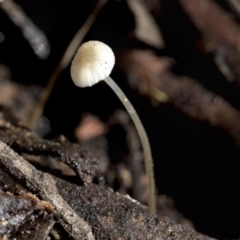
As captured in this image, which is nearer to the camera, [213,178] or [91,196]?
[91,196]

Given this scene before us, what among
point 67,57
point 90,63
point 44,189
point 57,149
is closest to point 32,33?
point 67,57

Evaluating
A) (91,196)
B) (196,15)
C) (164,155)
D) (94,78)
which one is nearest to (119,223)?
(91,196)

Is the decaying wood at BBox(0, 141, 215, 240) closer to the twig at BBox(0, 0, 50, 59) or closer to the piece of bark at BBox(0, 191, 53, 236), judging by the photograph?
the piece of bark at BBox(0, 191, 53, 236)

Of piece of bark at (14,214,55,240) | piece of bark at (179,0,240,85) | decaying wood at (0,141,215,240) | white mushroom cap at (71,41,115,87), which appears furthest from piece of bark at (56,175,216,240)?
piece of bark at (179,0,240,85)

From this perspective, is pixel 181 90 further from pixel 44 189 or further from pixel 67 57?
pixel 44 189

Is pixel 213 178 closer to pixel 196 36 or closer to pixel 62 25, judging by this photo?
pixel 196 36

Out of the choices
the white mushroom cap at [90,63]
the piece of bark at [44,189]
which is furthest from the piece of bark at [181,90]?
the piece of bark at [44,189]
